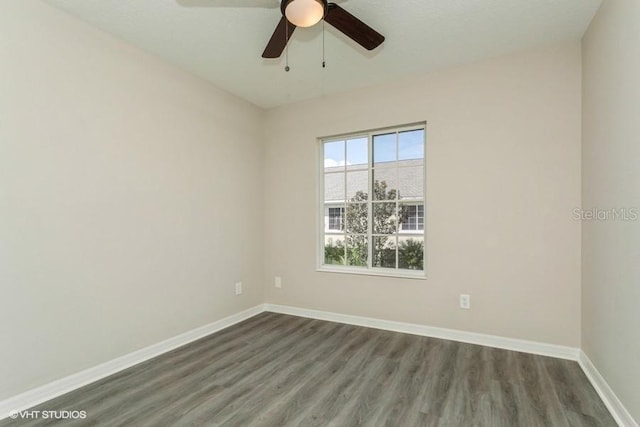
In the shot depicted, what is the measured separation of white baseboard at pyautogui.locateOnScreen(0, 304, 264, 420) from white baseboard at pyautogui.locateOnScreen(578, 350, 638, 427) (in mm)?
3192

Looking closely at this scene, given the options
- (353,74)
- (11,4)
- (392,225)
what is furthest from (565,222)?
(11,4)

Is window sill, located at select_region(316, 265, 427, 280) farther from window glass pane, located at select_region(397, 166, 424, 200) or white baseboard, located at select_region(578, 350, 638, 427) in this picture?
white baseboard, located at select_region(578, 350, 638, 427)

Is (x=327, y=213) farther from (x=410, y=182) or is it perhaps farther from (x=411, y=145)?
(x=411, y=145)

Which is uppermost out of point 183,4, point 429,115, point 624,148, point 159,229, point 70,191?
point 183,4

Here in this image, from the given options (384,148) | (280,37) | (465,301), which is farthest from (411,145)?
(280,37)

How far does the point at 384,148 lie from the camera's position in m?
3.54

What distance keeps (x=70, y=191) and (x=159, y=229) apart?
0.74m

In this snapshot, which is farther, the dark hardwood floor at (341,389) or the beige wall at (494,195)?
the beige wall at (494,195)

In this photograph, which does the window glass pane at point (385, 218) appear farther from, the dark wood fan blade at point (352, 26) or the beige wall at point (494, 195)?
the dark wood fan blade at point (352, 26)

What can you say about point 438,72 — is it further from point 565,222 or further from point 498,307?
point 498,307

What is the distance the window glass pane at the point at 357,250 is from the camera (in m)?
3.66

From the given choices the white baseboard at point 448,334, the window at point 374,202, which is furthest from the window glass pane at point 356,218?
the white baseboard at point 448,334

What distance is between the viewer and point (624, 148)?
181 cm

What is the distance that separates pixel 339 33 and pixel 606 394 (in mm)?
3092
